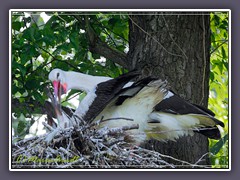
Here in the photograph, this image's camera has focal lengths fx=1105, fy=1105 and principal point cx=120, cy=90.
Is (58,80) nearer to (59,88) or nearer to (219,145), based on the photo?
(59,88)

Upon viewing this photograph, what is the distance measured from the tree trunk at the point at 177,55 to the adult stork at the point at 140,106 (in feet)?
0.27

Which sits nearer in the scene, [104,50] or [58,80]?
[58,80]

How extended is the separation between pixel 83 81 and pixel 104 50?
0.28 metres

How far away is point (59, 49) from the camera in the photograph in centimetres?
611

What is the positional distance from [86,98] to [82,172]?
0.45 meters

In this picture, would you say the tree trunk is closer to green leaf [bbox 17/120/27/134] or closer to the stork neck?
the stork neck

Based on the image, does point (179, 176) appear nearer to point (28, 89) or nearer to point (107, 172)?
point (107, 172)

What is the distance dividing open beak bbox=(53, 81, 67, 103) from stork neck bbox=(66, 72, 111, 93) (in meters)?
0.03

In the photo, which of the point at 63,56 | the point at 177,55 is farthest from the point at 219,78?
the point at 63,56

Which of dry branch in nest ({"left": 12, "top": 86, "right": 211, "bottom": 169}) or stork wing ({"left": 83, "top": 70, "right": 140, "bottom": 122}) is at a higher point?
stork wing ({"left": 83, "top": 70, "right": 140, "bottom": 122})

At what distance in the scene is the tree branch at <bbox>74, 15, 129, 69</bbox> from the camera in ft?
20.4

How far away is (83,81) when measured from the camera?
607 centimetres

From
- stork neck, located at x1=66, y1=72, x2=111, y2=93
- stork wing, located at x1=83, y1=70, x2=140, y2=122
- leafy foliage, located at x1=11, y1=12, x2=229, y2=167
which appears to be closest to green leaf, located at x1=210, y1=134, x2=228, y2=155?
leafy foliage, located at x1=11, y1=12, x2=229, y2=167

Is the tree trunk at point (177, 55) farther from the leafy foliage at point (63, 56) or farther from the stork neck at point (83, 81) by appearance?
the stork neck at point (83, 81)
